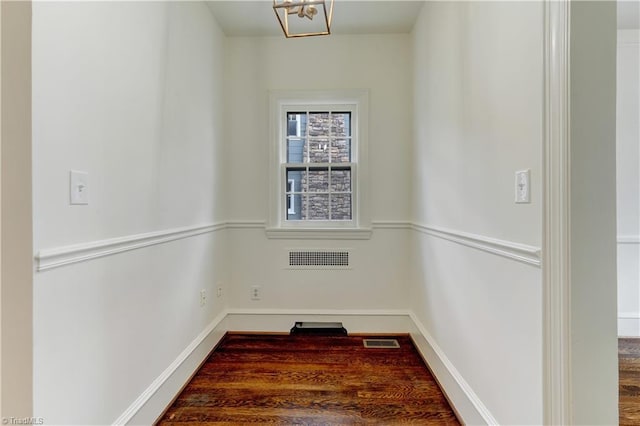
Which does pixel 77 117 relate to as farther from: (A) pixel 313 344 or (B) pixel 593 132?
(A) pixel 313 344

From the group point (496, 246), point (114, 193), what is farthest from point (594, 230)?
point (114, 193)

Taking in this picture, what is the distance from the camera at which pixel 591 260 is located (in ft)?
3.05

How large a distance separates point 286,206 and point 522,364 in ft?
6.94

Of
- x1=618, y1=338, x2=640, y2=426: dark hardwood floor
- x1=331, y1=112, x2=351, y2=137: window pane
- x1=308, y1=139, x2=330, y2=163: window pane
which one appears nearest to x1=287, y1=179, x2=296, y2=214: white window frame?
x1=308, y1=139, x2=330, y2=163: window pane

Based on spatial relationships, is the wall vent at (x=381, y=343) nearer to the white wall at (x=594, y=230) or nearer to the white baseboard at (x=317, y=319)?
the white baseboard at (x=317, y=319)

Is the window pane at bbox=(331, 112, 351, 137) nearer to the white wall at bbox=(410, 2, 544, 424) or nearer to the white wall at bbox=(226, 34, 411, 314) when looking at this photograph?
the white wall at bbox=(226, 34, 411, 314)

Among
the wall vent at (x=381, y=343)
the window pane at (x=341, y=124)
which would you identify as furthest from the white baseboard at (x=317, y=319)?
the window pane at (x=341, y=124)

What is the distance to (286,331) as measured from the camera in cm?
274

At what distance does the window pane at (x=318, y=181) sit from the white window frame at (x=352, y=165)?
0.79ft

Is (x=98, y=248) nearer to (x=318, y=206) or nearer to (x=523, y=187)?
(x=523, y=187)

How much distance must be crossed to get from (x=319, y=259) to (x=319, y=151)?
1.00 metres

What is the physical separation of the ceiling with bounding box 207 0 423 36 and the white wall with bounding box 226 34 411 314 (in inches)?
3.6

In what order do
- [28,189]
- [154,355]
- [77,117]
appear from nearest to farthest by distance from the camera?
[28,189], [77,117], [154,355]

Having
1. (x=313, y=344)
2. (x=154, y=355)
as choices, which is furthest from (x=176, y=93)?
(x=313, y=344)
